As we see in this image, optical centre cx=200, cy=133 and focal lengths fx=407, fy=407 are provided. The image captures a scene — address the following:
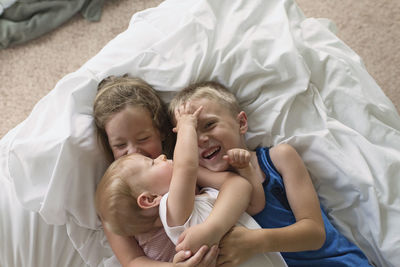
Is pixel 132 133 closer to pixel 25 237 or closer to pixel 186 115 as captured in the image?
pixel 186 115

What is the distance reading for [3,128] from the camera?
1.56 m

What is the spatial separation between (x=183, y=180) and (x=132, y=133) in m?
0.23

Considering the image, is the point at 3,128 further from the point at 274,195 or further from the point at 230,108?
the point at 274,195

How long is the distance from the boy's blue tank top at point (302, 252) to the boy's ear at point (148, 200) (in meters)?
0.25

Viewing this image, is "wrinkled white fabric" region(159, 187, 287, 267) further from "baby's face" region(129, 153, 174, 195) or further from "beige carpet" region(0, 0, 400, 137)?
"beige carpet" region(0, 0, 400, 137)

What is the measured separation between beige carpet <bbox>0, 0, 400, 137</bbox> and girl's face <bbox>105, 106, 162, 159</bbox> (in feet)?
2.42

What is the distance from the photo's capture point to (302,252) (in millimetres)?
968

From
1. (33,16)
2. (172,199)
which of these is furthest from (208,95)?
(33,16)

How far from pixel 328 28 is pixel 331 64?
0.26 m

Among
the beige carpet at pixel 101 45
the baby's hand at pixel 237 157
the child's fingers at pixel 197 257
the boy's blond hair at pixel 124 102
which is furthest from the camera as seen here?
the beige carpet at pixel 101 45

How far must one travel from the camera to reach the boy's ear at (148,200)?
2.82 feet

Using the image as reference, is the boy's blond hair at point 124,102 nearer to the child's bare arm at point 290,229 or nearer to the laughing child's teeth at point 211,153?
the laughing child's teeth at point 211,153

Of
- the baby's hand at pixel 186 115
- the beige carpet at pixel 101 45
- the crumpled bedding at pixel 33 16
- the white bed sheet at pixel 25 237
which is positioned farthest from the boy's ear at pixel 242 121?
the crumpled bedding at pixel 33 16

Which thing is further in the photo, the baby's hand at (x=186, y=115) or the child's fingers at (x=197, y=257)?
Result: the baby's hand at (x=186, y=115)
